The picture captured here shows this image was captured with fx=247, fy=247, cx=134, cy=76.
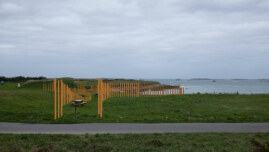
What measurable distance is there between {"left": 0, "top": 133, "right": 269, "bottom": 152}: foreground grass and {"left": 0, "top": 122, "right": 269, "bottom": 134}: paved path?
36.5 inches

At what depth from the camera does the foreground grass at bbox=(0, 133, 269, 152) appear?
23.6 ft

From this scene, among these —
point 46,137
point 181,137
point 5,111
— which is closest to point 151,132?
point 181,137

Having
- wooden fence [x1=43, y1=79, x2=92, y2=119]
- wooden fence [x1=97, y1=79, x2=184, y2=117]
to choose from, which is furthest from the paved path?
wooden fence [x1=97, y1=79, x2=184, y2=117]

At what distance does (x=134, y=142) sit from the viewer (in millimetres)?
7816

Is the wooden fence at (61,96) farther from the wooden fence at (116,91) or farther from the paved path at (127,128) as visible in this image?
the paved path at (127,128)

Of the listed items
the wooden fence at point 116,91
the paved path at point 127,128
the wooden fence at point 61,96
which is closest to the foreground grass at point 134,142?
the paved path at point 127,128

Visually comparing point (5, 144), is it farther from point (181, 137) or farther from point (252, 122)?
point (252, 122)

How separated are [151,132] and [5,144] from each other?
493 cm

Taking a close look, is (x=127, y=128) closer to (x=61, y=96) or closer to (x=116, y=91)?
(x=61, y=96)

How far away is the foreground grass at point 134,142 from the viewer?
7.20m

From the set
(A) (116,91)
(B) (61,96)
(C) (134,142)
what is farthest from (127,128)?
(A) (116,91)

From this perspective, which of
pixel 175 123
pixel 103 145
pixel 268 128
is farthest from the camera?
pixel 175 123

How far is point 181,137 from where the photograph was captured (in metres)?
8.45

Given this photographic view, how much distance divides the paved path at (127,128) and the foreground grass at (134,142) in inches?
36.5
